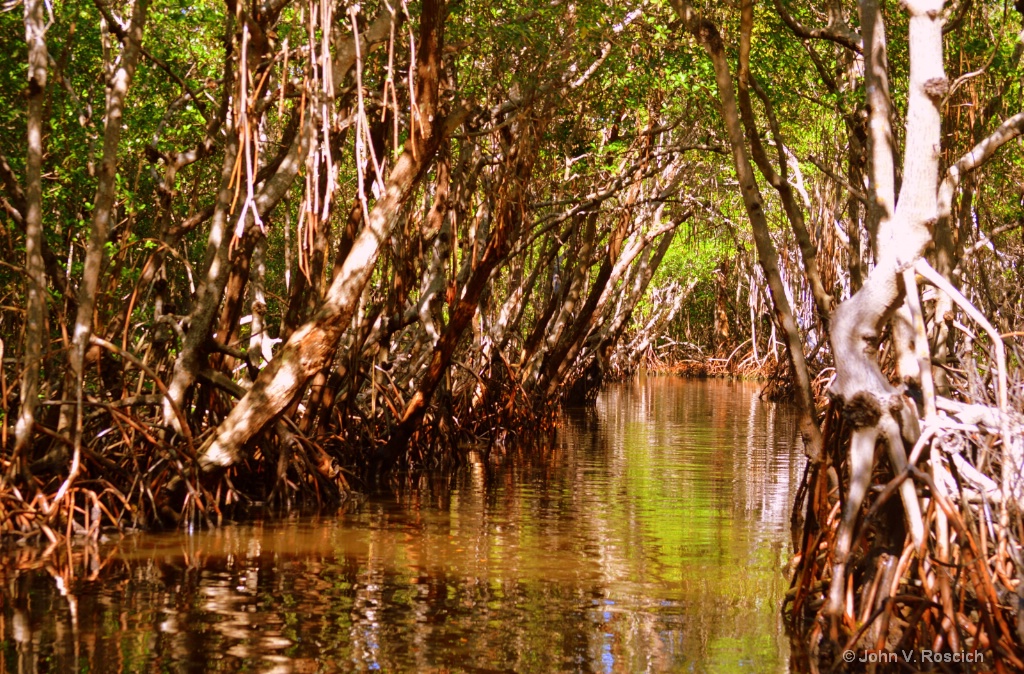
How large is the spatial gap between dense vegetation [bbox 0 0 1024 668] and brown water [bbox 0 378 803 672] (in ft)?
1.74

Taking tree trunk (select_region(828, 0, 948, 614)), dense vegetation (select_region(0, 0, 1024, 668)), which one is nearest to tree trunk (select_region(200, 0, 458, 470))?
dense vegetation (select_region(0, 0, 1024, 668))

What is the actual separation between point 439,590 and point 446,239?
5510 mm

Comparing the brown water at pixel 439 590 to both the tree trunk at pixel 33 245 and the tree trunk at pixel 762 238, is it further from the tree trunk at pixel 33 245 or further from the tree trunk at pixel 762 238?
the tree trunk at pixel 762 238

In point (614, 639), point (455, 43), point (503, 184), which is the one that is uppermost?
point (455, 43)

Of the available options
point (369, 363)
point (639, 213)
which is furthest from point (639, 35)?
point (639, 213)

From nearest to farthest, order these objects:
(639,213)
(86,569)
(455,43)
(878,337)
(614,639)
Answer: (878,337), (614,639), (86,569), (455,43), (639,213)

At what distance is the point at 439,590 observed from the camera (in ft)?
23.2

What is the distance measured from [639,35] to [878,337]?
7.33m

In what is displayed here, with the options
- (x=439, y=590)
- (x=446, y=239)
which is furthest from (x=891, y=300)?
(x=446, y=239)

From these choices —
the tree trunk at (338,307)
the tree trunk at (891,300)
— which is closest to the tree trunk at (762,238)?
the tree trunk at (891,300)

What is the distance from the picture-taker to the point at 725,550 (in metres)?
8.48

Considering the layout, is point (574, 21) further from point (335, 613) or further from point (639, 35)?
point (335, 613)

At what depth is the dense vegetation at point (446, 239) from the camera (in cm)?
544

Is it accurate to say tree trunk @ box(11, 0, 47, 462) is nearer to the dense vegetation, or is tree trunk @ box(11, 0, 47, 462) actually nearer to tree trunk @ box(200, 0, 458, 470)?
the dense vegetation
